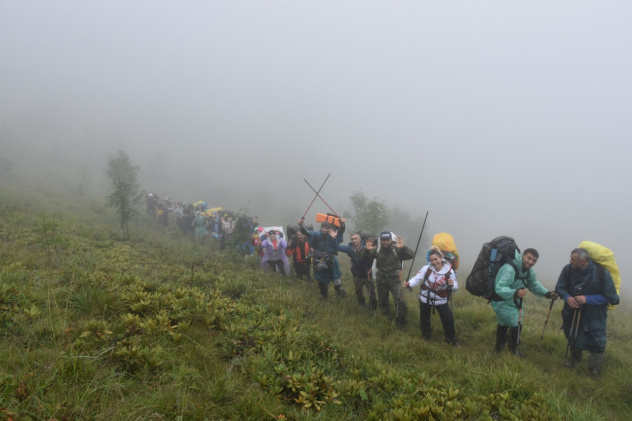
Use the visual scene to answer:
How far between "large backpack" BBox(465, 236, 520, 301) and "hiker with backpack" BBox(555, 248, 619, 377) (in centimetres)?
93

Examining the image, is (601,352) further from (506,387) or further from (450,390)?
(450,390)

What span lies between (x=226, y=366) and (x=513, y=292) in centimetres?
476

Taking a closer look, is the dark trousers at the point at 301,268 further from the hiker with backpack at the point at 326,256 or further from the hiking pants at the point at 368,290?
the hiking pants at the point at 368,290

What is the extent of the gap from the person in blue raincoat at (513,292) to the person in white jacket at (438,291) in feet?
2.49

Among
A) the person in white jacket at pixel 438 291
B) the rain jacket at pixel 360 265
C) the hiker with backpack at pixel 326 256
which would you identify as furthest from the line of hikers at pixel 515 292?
the hiker with backpack at pixel 326 256

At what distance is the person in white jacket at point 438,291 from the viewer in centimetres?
594

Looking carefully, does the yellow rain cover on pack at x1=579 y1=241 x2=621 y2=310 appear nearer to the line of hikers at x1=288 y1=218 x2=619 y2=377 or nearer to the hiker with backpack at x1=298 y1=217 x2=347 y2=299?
the line of hikers at x1=288 y1=218 x2=619 y2=377

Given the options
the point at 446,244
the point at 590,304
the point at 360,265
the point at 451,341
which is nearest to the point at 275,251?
the point at 360,265

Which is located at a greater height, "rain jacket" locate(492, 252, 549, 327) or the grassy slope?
"rain jacket" locate(492, 252, 549, 327)

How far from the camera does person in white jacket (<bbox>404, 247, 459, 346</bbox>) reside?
234 inches

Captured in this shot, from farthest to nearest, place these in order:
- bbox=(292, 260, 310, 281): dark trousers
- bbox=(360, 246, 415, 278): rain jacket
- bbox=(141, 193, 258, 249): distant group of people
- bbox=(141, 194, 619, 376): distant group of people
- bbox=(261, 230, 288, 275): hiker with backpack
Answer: bbox=(141, 193, 258, 249): distant group of people → bbox=(261, 230, 288, 275): hiker with backpack → bbox=(292, 260, 310, 281): dark trousers → bbox=(360, 246, 415, 278): rain jacket → bbox=(141, 194, 619, 376): distant group of people

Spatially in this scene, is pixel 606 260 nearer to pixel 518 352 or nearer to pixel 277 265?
pixel 518 352

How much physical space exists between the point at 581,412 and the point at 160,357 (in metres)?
4.29

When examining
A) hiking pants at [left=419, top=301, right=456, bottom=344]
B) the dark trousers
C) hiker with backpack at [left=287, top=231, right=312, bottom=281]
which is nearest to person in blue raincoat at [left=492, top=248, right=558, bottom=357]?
hiking pants at [left=419, top=301, right=456, bottom=344]
